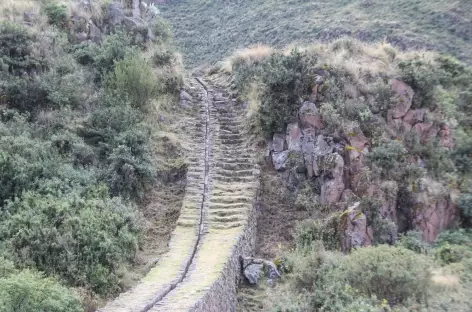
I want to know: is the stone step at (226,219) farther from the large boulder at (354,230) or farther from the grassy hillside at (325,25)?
the grassy hillside at (325,25)

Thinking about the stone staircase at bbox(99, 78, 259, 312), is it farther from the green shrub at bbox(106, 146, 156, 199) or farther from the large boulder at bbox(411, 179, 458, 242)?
the large boulder at bbox(411, 179, 458, 242)

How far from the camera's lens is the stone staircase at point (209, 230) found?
7.62 meters

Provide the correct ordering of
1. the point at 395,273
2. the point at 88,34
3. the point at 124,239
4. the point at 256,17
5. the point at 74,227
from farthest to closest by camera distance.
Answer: the point at 256,17
the point at 88,34
the point at 124,239
the point at 74,227
the point at 395,273

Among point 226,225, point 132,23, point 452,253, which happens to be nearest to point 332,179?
point 226,225

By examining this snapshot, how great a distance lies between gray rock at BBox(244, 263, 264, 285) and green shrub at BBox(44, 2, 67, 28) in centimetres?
1073

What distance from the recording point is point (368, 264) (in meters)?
7.99

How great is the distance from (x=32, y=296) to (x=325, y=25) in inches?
1219

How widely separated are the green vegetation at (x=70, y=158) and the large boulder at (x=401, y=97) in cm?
713

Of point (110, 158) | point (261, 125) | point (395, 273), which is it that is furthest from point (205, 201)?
point (395, 273)

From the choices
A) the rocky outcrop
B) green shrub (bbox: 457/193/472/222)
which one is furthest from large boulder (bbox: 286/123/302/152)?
the rocky outcrop

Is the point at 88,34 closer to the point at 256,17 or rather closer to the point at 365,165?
the point at 365,165

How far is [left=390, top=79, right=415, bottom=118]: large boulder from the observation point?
1377cm

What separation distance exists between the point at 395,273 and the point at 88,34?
12898 mm

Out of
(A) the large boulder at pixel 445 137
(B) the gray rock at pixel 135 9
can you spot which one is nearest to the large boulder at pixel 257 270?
(A) the large boulder at pixel 445 137
